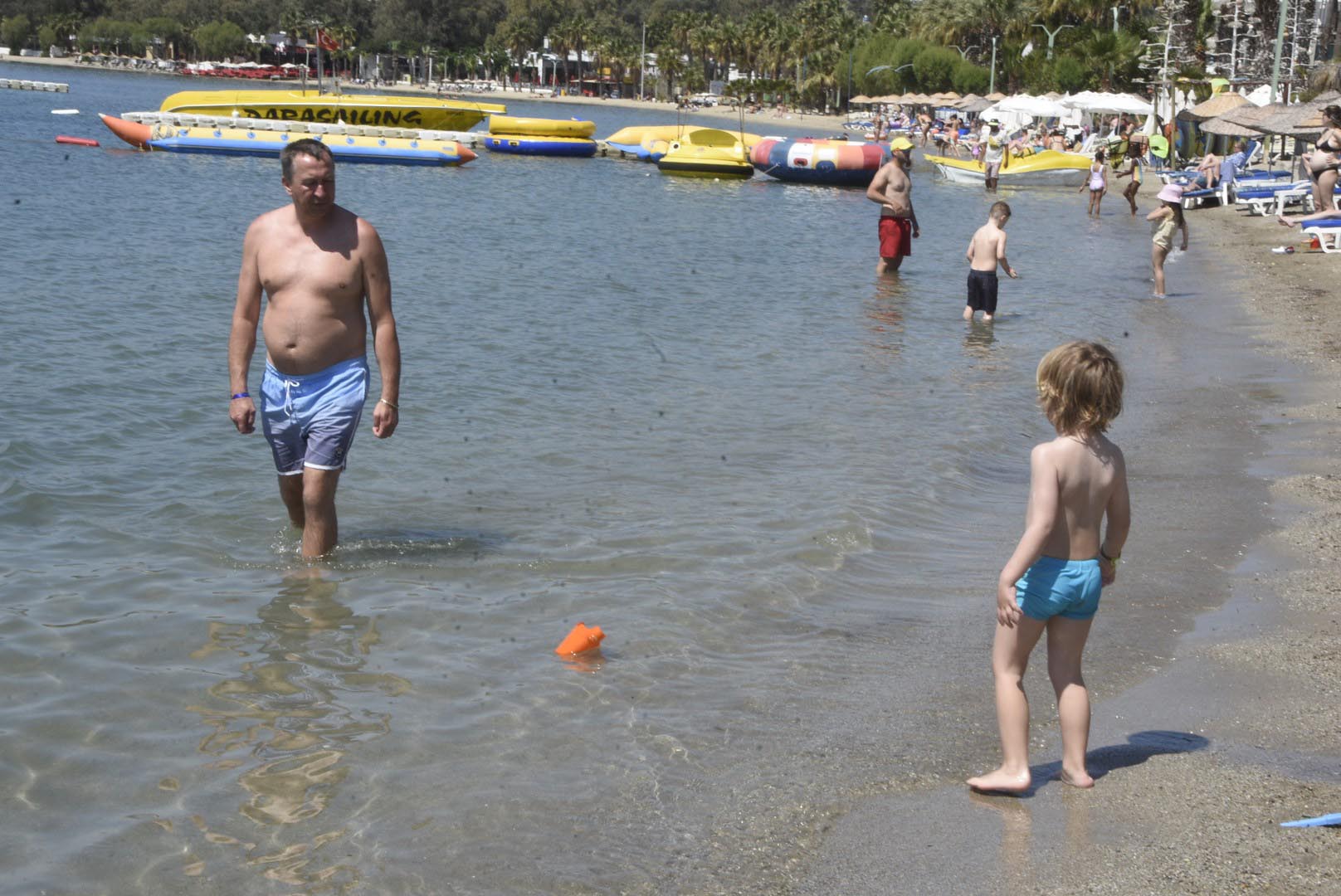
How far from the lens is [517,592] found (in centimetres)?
642

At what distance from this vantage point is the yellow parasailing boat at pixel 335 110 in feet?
151

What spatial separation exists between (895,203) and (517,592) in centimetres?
1172

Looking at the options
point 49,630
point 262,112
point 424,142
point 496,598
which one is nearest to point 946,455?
point 496,598

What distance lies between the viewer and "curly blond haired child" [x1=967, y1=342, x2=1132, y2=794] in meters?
3.97

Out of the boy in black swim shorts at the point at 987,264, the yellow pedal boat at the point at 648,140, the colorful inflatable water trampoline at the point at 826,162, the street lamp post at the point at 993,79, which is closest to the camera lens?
the boy in black swim shorts at the point at 987,264

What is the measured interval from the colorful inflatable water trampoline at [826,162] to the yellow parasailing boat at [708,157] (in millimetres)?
1088

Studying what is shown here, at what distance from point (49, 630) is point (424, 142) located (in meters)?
40.0

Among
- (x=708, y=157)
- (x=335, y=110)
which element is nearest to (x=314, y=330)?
(x=708, y=157)

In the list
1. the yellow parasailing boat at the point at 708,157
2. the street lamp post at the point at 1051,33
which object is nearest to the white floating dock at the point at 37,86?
the street lamp post at the point at 1051,33

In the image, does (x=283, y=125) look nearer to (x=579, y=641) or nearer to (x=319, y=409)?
(x=319, y=409)

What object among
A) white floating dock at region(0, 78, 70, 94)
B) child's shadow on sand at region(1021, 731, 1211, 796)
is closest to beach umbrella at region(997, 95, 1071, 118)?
child's shadow on sand at region(1021, 731, 1211, 796)

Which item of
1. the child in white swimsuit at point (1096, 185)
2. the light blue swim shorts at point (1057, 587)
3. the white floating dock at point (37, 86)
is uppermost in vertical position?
the white floating dock at point (37, 86)

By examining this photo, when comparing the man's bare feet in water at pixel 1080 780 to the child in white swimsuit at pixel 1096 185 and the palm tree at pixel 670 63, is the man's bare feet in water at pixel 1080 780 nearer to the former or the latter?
the child in white swimsuit at pixel 1096 185

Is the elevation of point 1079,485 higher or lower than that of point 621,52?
lower
